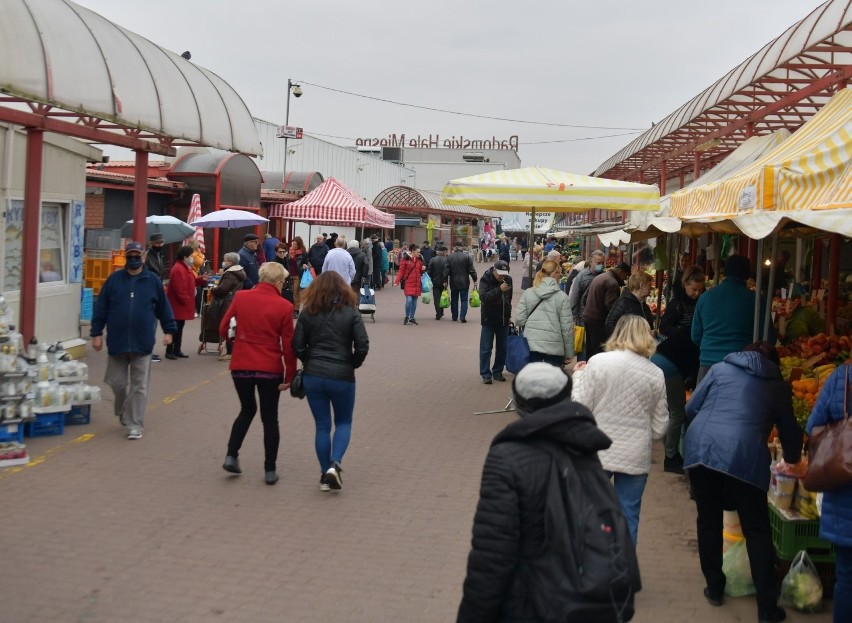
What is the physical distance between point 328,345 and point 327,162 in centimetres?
3622

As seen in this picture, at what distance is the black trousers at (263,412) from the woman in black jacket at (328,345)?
405 millimetres

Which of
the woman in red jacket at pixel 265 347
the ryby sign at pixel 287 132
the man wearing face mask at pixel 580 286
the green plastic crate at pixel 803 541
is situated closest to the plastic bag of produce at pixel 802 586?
the green plastic crate at pixel 803 541

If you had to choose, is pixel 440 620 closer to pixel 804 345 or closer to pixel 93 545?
pixel 93 545

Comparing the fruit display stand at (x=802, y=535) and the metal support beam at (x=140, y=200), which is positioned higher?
the metal support beam at (x=140, y=200)

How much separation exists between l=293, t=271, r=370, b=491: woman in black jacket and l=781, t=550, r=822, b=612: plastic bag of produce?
326 centimetres

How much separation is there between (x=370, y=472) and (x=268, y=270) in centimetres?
196

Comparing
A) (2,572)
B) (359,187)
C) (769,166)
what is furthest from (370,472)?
(359,187)

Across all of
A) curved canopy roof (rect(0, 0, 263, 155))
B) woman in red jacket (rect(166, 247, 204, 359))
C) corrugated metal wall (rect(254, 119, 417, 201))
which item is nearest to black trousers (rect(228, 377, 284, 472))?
curved canopy roof (rect(0, 0, 263, 155))

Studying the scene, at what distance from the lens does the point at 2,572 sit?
223 inches

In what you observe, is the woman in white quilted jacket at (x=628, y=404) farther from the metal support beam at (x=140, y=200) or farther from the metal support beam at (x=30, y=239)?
the metal support beam at (x=140, y=200)

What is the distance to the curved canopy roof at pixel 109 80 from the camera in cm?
930

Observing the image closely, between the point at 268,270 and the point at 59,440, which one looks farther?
the point at 59,440

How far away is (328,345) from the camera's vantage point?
7.36m

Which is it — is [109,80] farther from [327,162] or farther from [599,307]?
[327,162]
